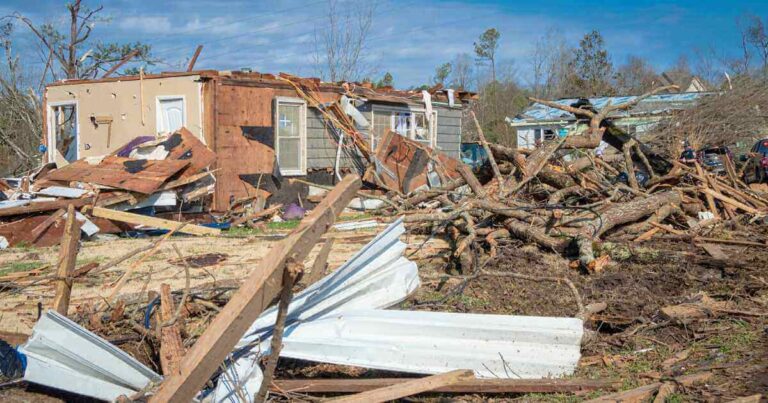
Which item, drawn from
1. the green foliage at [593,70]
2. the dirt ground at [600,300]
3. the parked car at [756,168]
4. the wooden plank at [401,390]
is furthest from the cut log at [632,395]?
the green foliage at [593,70]

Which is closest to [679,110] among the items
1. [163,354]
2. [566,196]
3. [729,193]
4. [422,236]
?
[729,193]

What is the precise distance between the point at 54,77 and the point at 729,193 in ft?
71.3

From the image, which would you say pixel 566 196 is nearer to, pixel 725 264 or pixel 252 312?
pixel 725 264

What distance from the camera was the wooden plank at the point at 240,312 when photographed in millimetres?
2846

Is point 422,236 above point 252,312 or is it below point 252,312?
below

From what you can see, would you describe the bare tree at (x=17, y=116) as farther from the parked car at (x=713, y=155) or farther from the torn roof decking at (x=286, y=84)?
the parked car at (x=713, y=155)

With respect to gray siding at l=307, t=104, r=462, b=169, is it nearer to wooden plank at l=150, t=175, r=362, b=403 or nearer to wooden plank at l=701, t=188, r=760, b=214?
wooden plank at l=701, t=188, r=760, b=214

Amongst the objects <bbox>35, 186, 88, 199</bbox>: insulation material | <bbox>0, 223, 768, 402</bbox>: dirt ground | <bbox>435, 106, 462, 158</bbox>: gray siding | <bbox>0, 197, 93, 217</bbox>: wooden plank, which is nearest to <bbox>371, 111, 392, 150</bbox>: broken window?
<bbox>435, 106, 462, 158</bbox>: gray siding

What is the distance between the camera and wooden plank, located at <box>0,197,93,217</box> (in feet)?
33.7

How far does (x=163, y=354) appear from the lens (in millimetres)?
4379

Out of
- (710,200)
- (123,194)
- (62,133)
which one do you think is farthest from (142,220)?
(710,200)

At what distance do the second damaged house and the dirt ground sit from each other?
4.17 metres

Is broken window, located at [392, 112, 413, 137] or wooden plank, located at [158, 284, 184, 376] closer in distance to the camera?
wooden plank, located at [158, 284, 184, 376]

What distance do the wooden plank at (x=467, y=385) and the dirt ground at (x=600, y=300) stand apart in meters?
0.07
